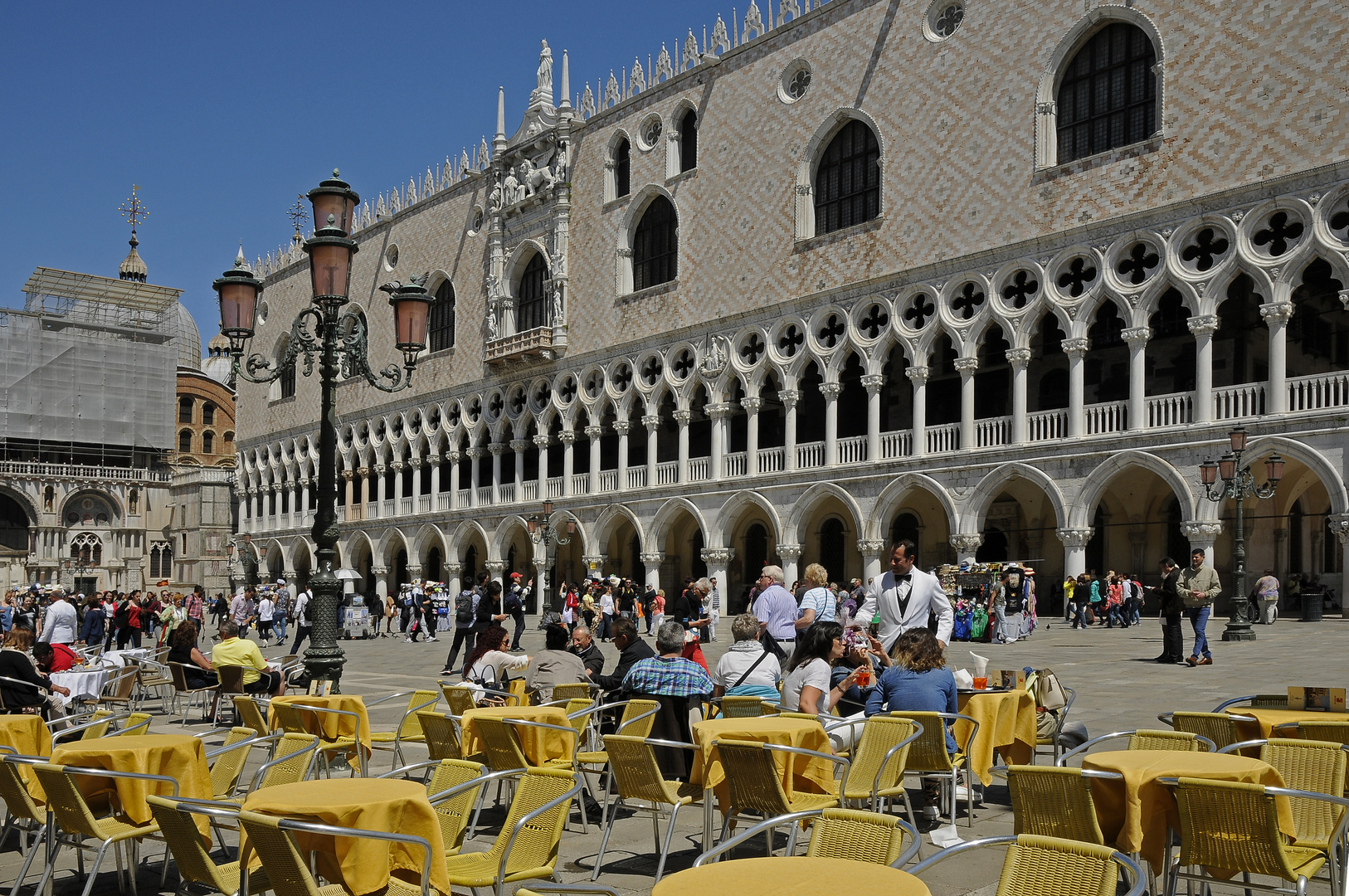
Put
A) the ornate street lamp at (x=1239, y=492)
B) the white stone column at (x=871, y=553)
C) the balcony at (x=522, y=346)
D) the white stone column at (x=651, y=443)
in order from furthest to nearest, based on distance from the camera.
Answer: the balcony at (x=522, y=346)
the white stone column at (x=651, y=443)
the white stone column at (x=871, y=553)
the ornate street lamp at (x=1239, y=492)

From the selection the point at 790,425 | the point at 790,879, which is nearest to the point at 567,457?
the point at 790,425

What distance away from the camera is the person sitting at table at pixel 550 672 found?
750cm

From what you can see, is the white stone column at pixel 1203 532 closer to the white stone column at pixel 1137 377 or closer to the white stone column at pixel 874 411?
the white stone column at pixel 1137 377

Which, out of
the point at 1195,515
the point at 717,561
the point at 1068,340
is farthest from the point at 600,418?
the point at 1195,515

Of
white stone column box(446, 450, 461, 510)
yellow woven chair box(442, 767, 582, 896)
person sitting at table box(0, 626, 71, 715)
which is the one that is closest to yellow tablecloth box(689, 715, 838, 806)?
yellow woven chair box(442, 767, 582, 896)

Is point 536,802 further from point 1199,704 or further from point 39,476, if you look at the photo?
point 39,476

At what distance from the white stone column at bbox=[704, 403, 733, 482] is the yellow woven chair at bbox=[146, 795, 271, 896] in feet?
74.5

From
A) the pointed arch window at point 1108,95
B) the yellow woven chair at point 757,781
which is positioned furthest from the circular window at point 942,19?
the yellow woven chair at point 757,781

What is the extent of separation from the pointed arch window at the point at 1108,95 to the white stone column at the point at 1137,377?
124 inches

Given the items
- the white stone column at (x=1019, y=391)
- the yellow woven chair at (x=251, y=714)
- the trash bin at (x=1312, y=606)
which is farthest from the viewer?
the white stone column at (x=1019, y=391)

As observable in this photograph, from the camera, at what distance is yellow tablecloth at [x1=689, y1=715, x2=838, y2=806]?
5102mm

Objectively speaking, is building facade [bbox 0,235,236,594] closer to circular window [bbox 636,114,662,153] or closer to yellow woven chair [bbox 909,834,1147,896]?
circular window [bbox 636,114,662,153]

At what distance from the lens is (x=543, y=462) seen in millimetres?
32219

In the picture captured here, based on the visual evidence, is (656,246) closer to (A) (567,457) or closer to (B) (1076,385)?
(A) (567,457)
